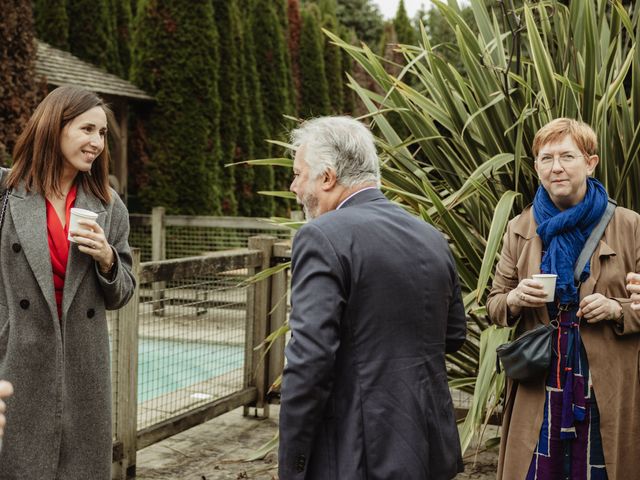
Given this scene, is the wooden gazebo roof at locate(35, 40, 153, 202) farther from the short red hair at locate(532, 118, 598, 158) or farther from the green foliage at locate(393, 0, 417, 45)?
the green foliage at locate(393, 0, 417, 45)

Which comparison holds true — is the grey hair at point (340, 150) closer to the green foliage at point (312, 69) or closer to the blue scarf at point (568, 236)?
the blue scarf at point (568, 236)

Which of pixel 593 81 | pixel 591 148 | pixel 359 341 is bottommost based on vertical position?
pixel 359 341

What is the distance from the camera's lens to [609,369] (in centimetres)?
268

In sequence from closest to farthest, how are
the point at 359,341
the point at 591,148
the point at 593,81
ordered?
the point at 359,341
the point at 591,148
the point at 593,81

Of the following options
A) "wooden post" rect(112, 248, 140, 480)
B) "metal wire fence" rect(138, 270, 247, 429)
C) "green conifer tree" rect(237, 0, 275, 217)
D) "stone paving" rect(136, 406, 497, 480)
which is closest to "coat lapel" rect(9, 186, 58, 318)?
"wooden post" rect(112, 248, 140, 480)

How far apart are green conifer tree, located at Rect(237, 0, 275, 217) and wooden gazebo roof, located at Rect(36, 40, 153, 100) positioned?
295 centimetres

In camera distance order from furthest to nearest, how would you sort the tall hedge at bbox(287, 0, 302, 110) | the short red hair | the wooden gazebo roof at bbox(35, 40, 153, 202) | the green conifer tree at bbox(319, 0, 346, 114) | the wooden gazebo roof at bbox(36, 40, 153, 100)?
the green conifer tree at bbox(319, 0, 346, 114), the tall hedge at bbox(287, 0, 302, 110), the wooden gazebo roof at bbox(35, 40, 153, 202), the wooden gazebo roof at bbox(36, 40, 153, 100), the short red hair

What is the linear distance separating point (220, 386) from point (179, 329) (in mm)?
713

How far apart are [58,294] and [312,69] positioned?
62.8 ft

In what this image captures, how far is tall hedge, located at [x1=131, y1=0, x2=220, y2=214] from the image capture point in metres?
13.5

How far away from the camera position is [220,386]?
5395 mm

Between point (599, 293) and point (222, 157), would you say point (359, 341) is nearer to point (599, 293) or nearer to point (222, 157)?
point (599, 293)

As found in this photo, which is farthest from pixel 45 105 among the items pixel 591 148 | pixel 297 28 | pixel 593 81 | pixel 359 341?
pixel 297 28

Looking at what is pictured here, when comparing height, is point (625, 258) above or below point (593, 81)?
below
